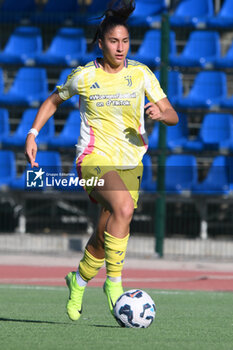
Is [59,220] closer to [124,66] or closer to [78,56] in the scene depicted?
[78,56]

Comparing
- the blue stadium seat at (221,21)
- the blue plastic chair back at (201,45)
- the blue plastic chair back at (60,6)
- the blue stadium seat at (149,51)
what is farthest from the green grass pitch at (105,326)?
the blue plastic chair back at (60,6)

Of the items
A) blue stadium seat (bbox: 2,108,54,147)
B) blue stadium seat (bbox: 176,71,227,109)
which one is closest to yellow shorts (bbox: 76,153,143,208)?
blue stadium seat (bbox: 2,108,54,147)

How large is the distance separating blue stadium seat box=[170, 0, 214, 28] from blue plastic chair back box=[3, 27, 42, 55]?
3312 mm

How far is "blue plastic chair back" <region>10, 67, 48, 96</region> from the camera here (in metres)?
18.0

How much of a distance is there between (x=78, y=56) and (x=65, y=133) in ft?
6.97

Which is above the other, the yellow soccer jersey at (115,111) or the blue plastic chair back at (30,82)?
the yellow soccer jersey at (115,111)

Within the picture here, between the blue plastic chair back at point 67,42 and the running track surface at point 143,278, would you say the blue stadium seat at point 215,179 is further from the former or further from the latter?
the blue plastic chair back at point 67,42

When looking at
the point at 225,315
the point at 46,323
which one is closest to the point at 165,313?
the point at 225,315

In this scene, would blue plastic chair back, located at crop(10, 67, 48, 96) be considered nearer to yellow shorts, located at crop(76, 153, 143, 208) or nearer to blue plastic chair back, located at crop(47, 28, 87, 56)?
blue plastic chair back, located at crop(47, 28, 87, 56)

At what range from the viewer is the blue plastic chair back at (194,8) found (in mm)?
18859

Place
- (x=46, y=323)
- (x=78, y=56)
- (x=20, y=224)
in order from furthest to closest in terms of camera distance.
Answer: (x=78, y=56) → (x=20, y=224) → (x=46, y=323)

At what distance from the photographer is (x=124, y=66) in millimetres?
5410

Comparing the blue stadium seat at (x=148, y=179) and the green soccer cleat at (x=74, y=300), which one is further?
the blue stadium seat at (x=148, y=179)

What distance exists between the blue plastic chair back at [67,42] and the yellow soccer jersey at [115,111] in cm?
1371
